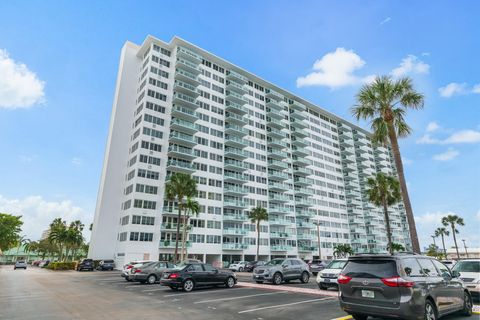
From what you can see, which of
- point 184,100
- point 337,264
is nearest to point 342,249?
point 184,100

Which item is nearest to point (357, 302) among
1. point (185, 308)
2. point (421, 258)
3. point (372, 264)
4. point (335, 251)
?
point (372, 264)

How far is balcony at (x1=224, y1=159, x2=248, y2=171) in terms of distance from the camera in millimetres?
61031

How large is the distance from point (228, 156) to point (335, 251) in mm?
40253

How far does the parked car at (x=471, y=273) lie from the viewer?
10.7 m

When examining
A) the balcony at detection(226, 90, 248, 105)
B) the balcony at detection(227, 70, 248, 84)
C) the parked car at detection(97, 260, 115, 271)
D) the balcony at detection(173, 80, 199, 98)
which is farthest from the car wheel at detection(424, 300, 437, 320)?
the balcony at detection(227, 70, 248, 84)

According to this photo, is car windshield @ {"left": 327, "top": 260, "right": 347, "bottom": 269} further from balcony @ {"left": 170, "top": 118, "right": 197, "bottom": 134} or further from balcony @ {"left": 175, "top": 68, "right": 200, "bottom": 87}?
balcony @ {"left": 175, "top": 68, "right": 200, "bottom": 87}

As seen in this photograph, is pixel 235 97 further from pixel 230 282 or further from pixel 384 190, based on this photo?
pixel 230 282

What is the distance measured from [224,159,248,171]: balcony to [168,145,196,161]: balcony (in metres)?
8.52

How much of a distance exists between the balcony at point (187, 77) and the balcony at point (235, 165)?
18.4 metres

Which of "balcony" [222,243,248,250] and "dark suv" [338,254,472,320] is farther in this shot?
"balcony" [222,243,248,250]

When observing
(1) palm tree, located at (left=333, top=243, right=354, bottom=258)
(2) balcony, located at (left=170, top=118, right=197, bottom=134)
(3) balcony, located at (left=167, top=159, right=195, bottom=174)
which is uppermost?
(2) balcony, located at (left=170, top=118, right=197, bottom=134)

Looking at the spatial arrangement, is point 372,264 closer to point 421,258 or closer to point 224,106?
point 421,258

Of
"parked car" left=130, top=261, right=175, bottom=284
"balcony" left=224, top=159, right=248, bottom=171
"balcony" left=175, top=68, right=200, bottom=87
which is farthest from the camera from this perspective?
"balcony" left=224, top=159, right=248, bottom=171

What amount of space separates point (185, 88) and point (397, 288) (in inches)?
2224
